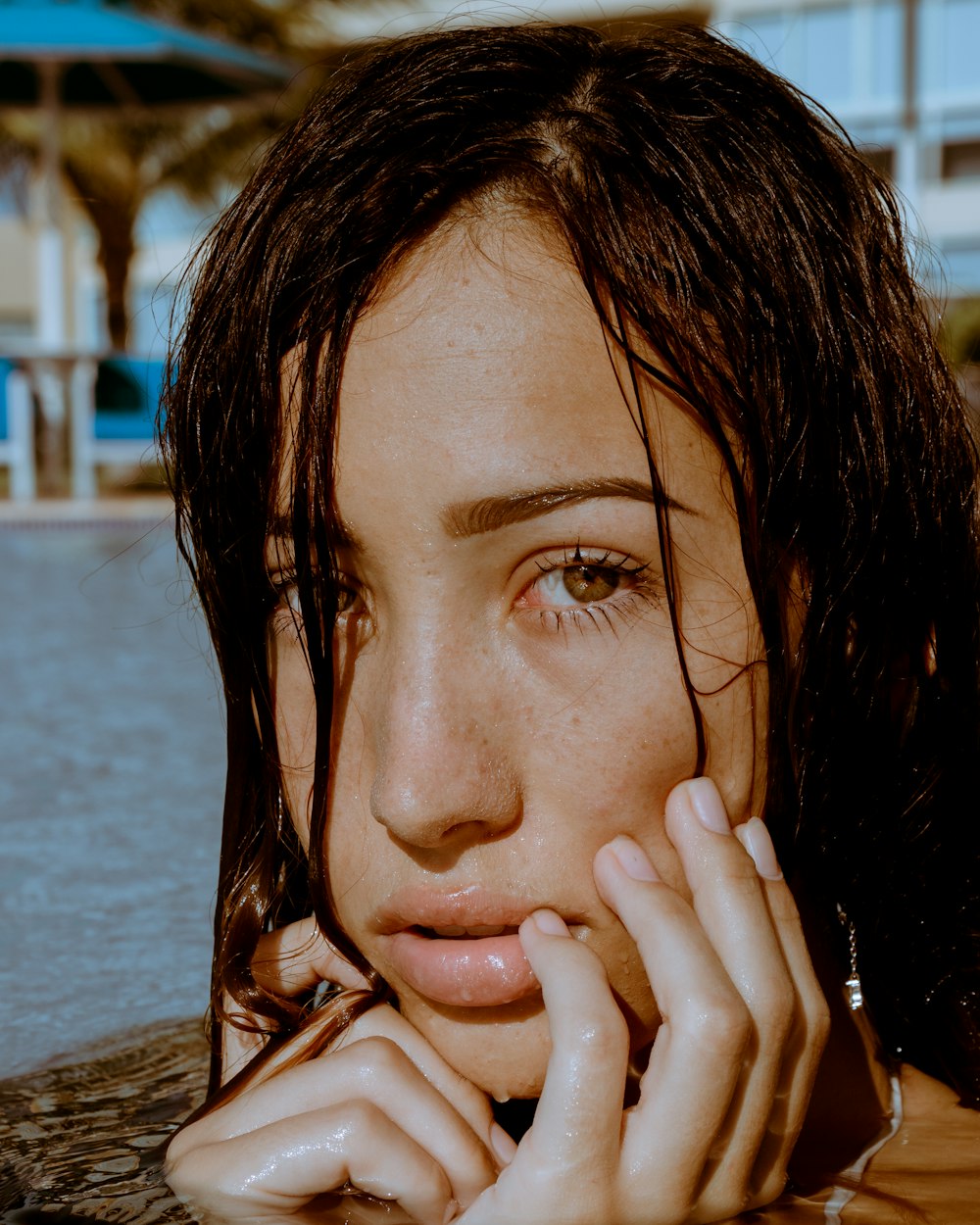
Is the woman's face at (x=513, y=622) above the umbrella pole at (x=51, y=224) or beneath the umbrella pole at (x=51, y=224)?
beneath

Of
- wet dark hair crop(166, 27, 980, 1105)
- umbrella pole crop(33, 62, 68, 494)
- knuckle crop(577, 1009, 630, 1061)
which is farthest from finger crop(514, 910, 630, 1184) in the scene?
umbrella pole crop(33, 62, 68, 494)

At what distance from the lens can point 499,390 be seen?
4.86ft

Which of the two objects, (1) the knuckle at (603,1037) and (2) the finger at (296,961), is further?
(2) the finger at (296,961)

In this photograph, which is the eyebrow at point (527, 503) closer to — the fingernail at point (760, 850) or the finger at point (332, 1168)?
the fingernail at point (760, 850)

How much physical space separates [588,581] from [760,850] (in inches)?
12.8

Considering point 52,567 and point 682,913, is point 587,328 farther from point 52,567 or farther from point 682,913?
point 52,567

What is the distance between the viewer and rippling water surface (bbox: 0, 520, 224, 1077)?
2.48 metres

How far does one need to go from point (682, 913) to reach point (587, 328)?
0.58 meters

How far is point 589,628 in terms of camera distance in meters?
1.54

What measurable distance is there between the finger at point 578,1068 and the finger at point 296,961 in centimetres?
44

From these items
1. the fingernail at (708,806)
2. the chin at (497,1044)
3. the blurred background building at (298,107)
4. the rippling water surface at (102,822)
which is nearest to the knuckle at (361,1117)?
the chin at (497,1044)

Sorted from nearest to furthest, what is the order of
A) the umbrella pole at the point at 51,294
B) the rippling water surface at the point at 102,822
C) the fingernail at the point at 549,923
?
1. the fingernail at the point at 549,923
2. the rippling water surface at the point at 102,822
3. the umbrella pole at the point at 51,294

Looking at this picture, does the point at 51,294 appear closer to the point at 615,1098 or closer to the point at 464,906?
the point at 464,906

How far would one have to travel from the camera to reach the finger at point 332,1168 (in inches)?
59.1
